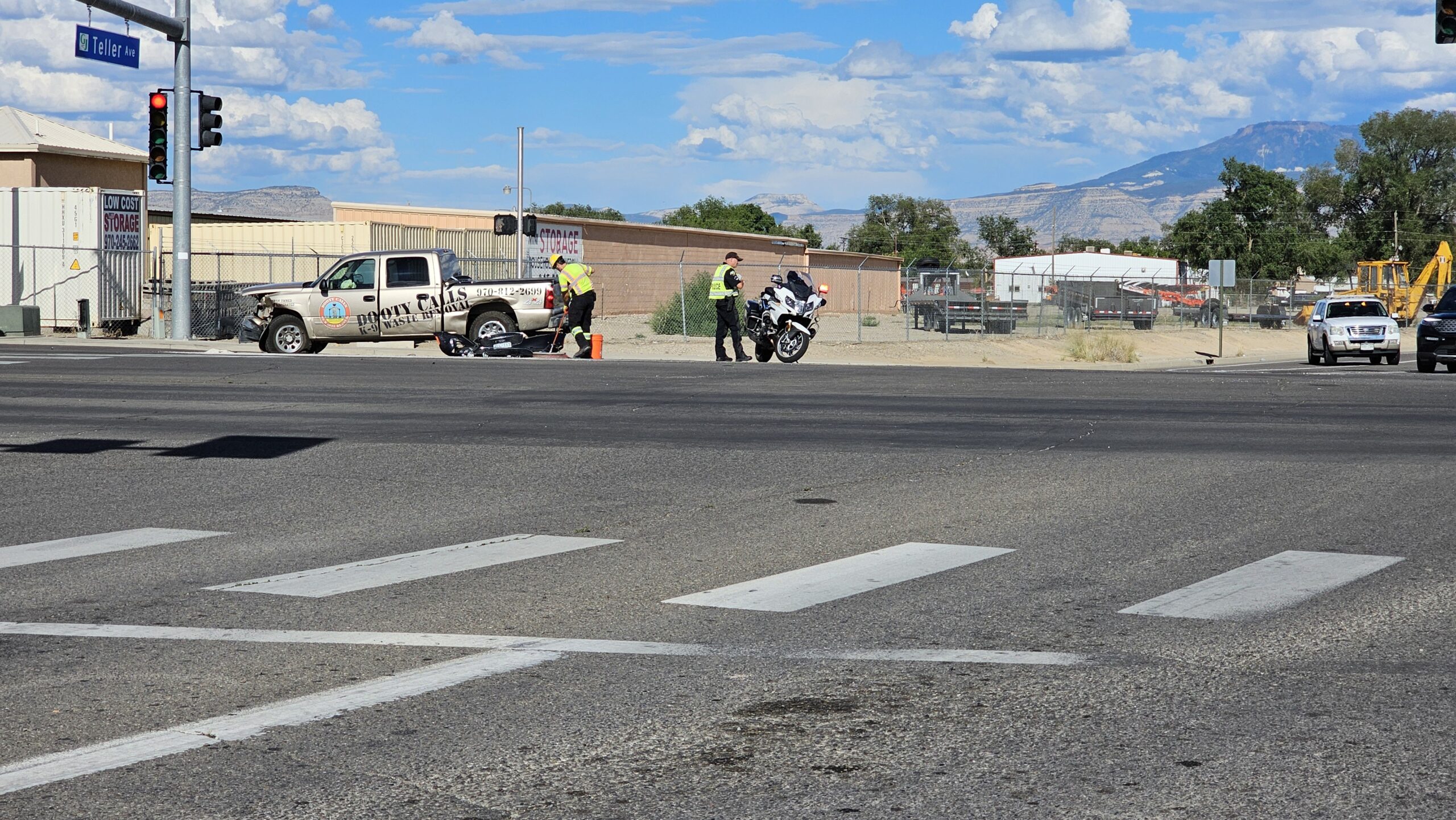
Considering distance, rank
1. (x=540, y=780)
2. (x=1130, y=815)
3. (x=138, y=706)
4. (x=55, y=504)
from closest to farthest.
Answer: (x=1130, y=815), (x=540, y=780), (x=138, y=706), (x=55, y=504)

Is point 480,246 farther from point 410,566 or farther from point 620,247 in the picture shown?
point 410,566

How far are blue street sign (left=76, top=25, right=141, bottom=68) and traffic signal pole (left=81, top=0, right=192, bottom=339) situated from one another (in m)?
2.32

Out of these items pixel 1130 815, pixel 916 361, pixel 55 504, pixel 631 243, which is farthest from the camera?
pixel 631 243

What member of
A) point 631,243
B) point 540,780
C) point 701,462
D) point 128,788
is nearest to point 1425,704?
point 540,780

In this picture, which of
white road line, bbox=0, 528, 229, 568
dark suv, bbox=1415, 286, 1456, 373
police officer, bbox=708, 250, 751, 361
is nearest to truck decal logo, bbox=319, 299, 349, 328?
police officer, bbox=708, 250, 751, 361

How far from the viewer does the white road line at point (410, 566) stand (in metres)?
7.66

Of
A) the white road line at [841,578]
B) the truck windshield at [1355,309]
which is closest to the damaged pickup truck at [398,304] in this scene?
the truck windshield at [1355,309]

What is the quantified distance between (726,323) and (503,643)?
20.8 m

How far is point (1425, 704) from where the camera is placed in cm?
551

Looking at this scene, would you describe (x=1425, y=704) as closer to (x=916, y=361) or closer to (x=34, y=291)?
(x=916, y=361)

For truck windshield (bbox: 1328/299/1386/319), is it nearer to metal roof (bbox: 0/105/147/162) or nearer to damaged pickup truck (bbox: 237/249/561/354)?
damaged pickup truck (bbox: 237/249/561/354)

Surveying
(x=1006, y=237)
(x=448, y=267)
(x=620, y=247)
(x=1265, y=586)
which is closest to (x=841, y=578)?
(x=1265, y=586)

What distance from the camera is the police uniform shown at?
1094 inches

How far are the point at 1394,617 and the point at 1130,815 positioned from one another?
328 cm
